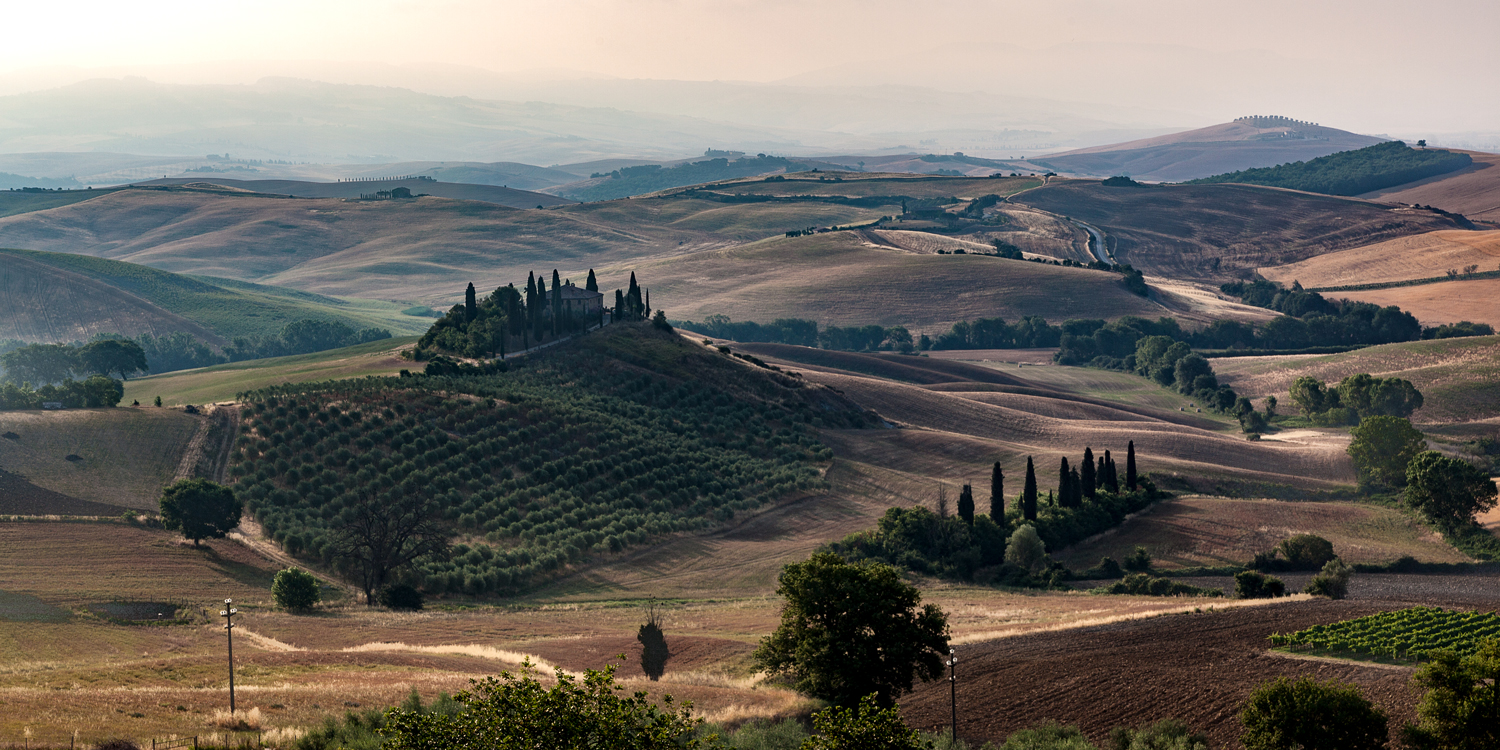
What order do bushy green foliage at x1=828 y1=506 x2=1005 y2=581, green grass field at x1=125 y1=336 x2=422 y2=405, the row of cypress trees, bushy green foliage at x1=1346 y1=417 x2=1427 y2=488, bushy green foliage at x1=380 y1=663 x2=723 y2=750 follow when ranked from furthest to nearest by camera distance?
green grass field at x1=125 y1=336 x2=422 y2=405 → bushy green foliage at x1=1346 y1=417 x2=1427 y2=488 → the row of cypress trees → bushy green foliage at x1=828 y1=506 x2=1005 y2=581 → bushy green foliage at x1=380 y1=663 x2=723 y2=750

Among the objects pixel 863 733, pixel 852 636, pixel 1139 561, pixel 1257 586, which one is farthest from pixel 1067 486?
pixel 863 733

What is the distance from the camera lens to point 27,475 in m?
69.9

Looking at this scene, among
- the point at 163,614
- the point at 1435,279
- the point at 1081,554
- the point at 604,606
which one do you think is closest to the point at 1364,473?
the point at 1081,554

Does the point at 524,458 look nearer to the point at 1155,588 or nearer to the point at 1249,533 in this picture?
the point at 1155,588

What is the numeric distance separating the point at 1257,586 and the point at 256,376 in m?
84.1

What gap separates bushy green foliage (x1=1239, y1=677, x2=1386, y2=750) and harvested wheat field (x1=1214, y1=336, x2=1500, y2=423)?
101 metres

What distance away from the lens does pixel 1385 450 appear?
86875 mm

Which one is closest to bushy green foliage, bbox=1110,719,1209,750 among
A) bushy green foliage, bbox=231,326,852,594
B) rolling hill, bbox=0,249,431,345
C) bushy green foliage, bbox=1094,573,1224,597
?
bushy green foliage, bbox=1094,573,1224,597

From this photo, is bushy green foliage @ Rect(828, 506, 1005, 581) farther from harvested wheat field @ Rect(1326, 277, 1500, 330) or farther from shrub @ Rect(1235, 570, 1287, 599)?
harvested wheat field @ Rect(1326, 277, 1500, 330)

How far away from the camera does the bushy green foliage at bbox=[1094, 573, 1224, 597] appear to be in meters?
57.1

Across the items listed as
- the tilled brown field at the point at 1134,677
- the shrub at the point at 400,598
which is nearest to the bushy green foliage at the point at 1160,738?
the tilled brown field at the point at 1134,677

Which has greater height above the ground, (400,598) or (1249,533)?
(1249,533)

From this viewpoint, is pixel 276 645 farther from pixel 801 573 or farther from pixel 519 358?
pixel 519 358

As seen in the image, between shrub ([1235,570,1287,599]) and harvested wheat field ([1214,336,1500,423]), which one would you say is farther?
harvested wheat field ([1214,336,1500,423])
